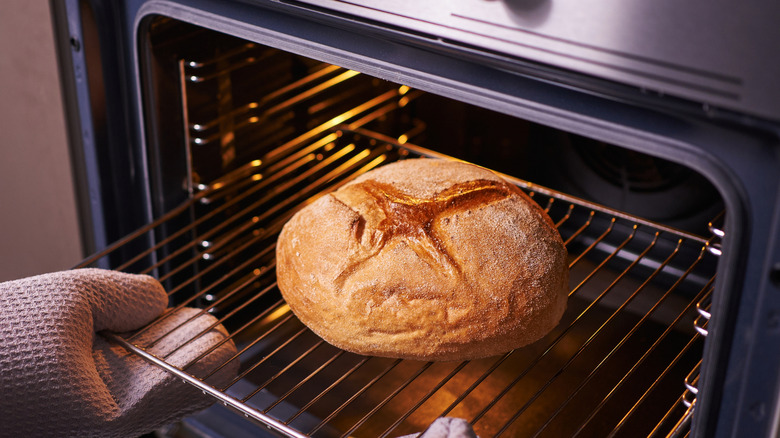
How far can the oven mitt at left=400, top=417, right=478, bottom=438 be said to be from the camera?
2.33 ft

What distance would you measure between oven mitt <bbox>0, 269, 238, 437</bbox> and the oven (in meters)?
0.03

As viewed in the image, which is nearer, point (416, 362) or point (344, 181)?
point (416, 362)

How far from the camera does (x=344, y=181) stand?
1227mm

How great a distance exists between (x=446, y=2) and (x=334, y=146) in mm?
750

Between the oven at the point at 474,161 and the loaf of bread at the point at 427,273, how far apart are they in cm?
5

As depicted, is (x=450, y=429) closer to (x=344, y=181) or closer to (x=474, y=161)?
(x=344, y=181)

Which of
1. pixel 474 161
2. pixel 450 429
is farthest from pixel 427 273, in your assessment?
pixel 474 161

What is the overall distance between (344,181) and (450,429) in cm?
59

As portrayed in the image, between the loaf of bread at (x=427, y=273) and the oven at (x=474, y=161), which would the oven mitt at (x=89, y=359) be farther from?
the loaf of bread at (x=427, y=273)

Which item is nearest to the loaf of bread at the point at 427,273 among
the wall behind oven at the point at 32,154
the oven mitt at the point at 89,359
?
the oven mitt at the point at 89,359

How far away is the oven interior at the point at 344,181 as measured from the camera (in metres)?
1.00

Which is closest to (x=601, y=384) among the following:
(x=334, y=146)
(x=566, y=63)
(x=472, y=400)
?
(x=472, y=400)

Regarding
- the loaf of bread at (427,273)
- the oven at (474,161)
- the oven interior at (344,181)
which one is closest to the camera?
the oven at (474,161)

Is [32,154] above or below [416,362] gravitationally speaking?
above
